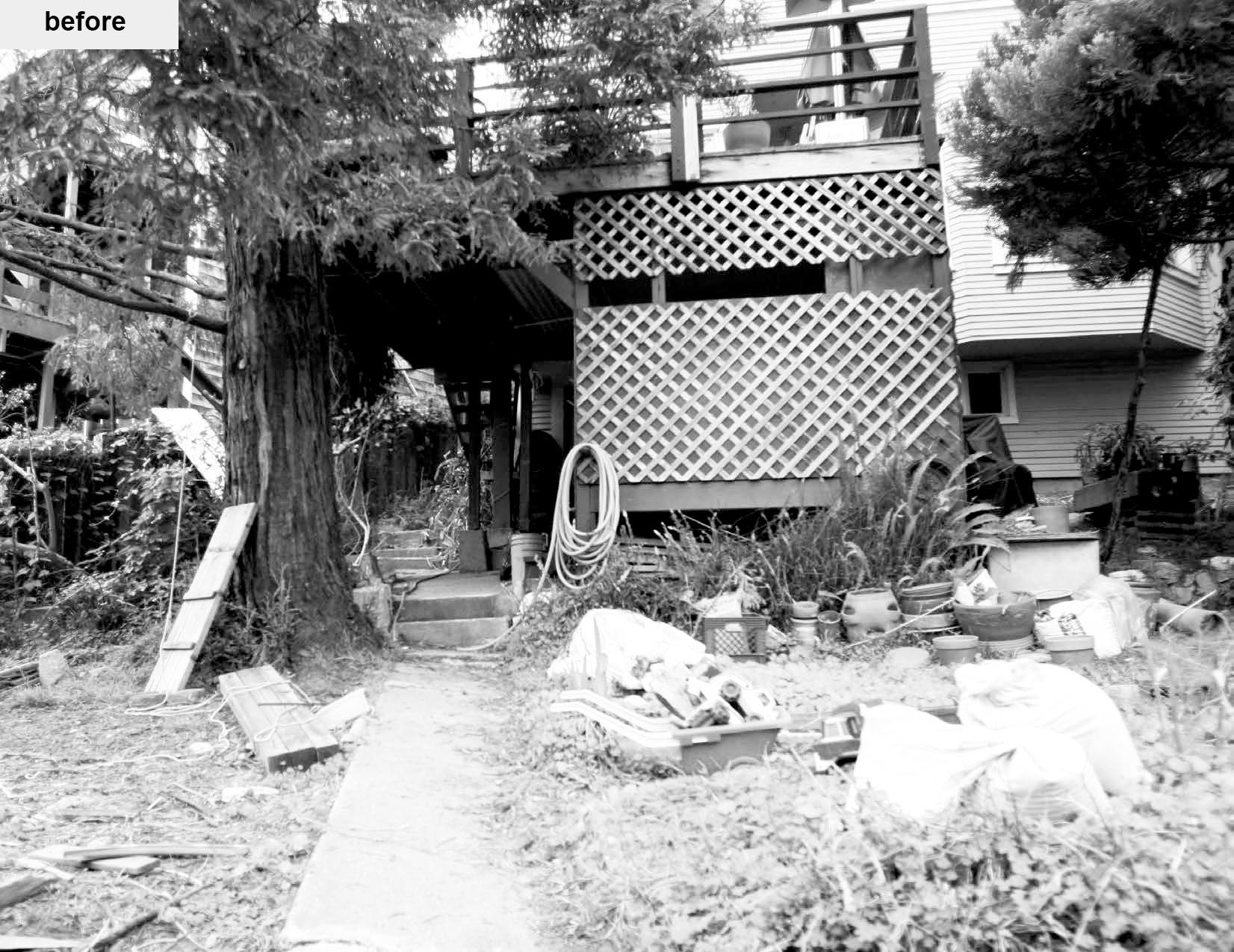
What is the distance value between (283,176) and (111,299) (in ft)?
9.19

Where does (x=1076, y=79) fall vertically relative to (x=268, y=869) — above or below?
above

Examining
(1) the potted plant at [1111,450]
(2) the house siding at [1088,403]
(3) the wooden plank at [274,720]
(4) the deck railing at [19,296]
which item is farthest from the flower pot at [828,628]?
(4) the deck railing at [19,296]

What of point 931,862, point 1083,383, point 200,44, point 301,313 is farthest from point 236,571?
point 1083,383

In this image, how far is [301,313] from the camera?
230 inches

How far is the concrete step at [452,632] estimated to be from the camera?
22.3ft

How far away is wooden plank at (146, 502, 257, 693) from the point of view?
484cm

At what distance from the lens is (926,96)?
668cm

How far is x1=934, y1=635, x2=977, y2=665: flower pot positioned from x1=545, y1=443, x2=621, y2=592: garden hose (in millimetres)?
2385

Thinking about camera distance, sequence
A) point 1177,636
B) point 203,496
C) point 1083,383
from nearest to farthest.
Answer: point 1177,636 < point 203,496 < point 1083,383

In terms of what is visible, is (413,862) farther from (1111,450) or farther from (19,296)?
(19,296)

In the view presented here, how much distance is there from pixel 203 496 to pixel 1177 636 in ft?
23.4

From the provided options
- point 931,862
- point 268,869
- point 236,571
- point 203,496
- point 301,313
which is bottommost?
point 268,869

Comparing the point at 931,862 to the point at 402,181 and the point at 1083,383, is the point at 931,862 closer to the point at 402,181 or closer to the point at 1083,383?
the point at 402,181

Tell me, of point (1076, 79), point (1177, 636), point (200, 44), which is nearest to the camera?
point (200, 44)
